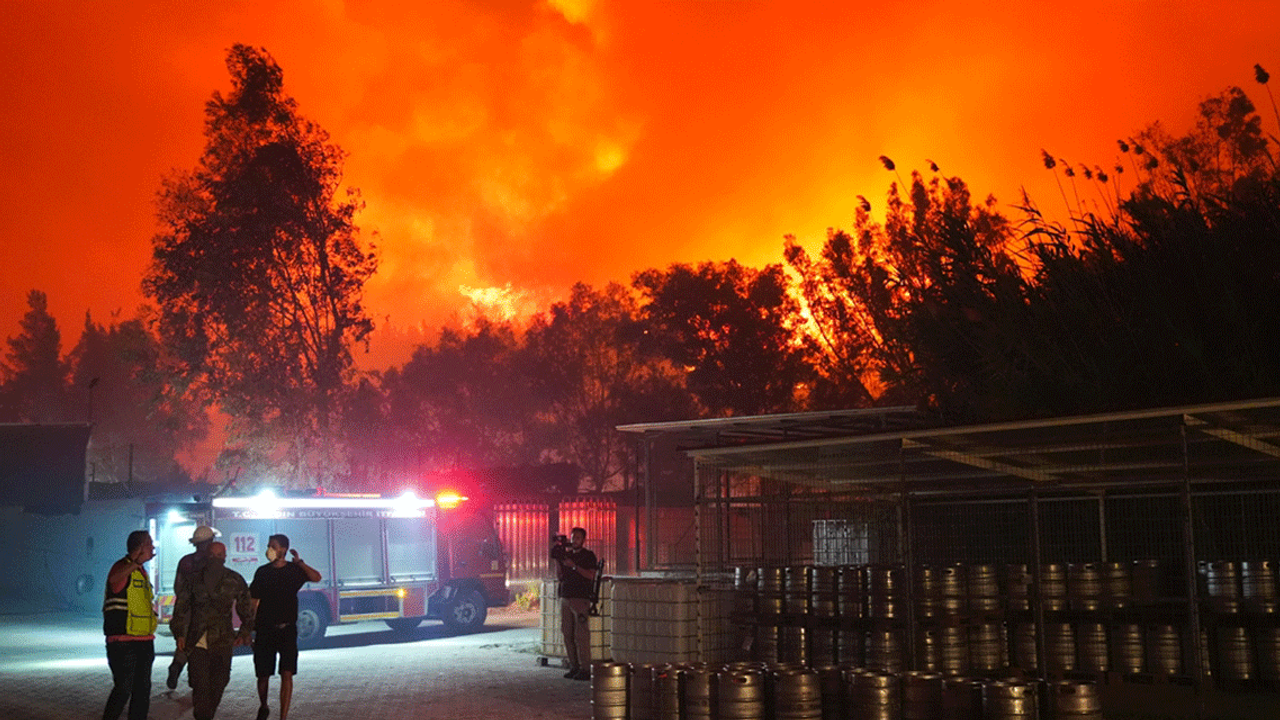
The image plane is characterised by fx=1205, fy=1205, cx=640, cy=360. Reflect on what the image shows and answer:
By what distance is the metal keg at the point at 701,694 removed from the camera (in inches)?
404

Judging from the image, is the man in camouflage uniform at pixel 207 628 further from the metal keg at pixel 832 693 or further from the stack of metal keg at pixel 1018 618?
the metal keg at pixel 832 693

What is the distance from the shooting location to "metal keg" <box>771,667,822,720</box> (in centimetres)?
993

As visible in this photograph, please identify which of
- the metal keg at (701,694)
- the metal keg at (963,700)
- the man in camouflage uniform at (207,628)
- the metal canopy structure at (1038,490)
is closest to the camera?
the metal keg at (963,700)

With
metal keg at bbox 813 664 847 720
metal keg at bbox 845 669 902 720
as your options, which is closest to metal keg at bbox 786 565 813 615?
metal keg at bbox 813 664 847 720

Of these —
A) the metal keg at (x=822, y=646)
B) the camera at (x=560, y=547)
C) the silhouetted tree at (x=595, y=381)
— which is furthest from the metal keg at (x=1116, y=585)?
the silhouetted tree at (x=595, y=381)

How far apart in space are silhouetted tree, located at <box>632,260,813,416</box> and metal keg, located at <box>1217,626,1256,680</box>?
34650 mm

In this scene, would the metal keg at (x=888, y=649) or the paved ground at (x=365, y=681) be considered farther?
the paved ground at (x=365, y=681)

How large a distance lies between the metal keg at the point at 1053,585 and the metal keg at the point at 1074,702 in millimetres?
3215

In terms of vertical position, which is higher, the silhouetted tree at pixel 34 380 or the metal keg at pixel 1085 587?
the silhouetted tree at pixel 34 380

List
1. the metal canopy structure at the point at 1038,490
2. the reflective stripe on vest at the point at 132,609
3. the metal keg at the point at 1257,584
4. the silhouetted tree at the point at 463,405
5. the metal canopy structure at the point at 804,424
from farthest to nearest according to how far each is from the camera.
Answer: the silhouetted tree at the point at 463,405
the metal canopy structure at the point at 804,424
the metal keg at the point at 1257,584
the reflective stripe on vest at the point at 132,609
the metal canopy structure at the point at 1038,490

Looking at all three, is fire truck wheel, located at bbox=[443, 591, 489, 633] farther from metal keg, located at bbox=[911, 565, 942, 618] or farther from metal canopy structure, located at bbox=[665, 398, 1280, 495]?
metal keg, located at bbox=[911, 565, 942, 618]

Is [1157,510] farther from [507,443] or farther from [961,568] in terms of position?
[507,443]

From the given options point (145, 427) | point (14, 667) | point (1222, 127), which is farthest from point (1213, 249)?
point (145, 427)

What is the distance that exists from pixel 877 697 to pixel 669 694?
183 cm
